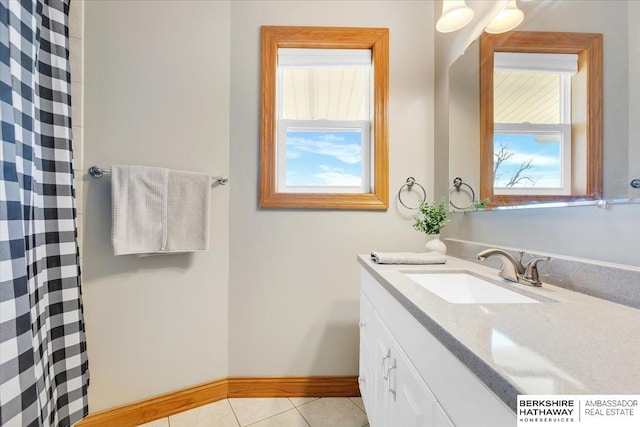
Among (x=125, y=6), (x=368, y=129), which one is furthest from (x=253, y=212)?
(x=125, y=6)

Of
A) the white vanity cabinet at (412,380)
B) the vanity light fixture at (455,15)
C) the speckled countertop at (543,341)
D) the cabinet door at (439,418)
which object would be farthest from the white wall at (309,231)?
the cabinet door at (439,418)

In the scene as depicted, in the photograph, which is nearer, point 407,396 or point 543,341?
point 543,341

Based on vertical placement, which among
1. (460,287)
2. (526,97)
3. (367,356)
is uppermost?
(526,97)

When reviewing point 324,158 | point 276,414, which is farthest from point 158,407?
point 324,158

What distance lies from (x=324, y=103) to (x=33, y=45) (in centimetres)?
124

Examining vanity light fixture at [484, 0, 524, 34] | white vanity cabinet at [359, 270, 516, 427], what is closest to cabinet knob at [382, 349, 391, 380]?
white vanity cabinet at [359, 270, 516, 427]

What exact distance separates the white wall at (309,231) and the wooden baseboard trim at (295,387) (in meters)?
0.04

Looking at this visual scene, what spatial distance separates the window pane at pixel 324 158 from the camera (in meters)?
1.65

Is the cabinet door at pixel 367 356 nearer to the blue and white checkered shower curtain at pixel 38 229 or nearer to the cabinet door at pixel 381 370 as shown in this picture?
the cabinet door at pixel 381 370

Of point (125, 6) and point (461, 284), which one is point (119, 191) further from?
point (461, 284)

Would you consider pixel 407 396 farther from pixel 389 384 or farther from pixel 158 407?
pixel 158 407

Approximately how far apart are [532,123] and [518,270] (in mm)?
511

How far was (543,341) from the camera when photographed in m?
0.43

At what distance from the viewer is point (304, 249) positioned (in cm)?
155
